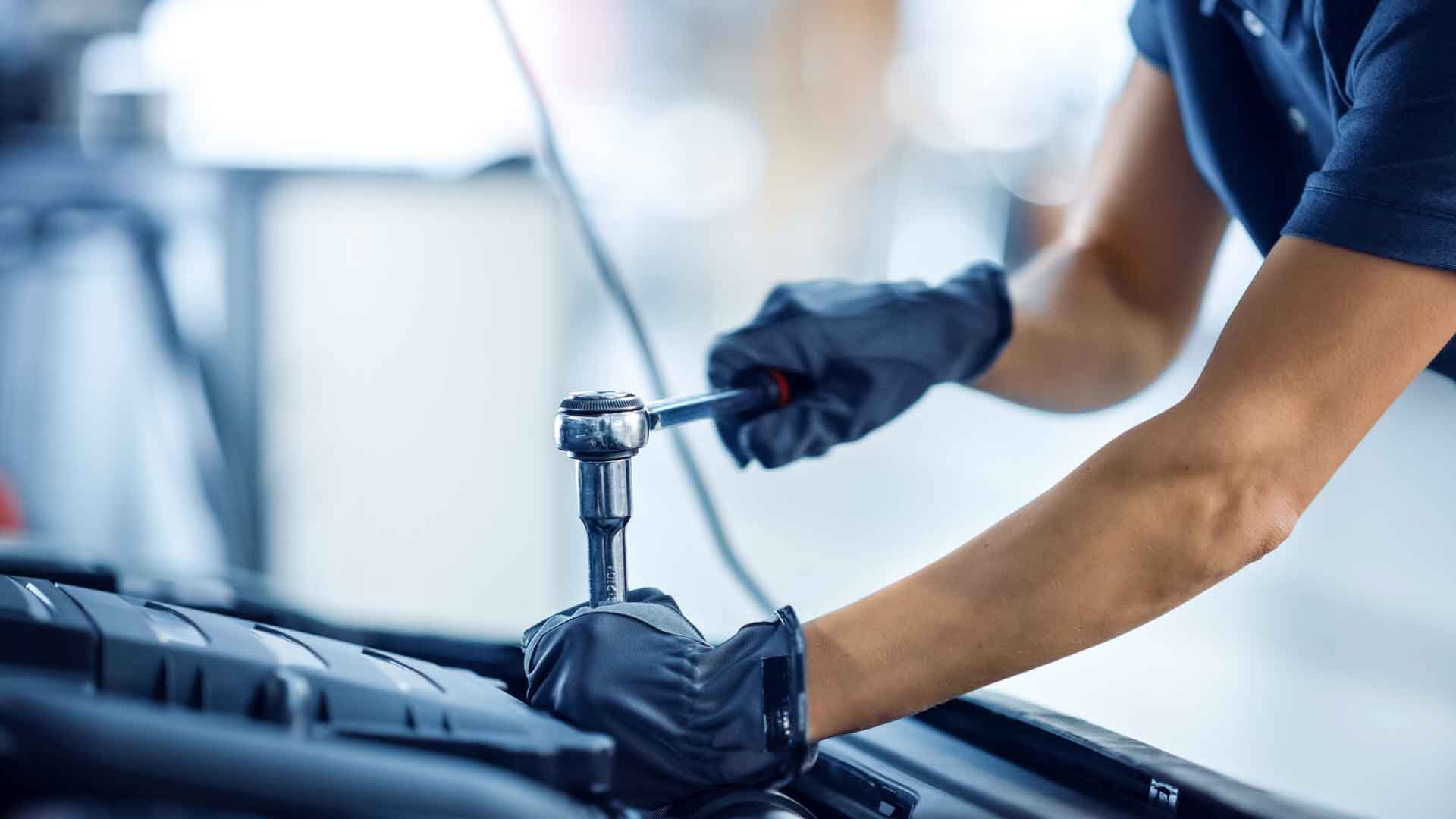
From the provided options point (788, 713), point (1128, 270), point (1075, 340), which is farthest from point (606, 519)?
point (1128, 270)

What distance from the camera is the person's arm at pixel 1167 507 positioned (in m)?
0.64

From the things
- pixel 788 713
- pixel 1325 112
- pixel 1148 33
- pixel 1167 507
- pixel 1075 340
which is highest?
pixel 1148 33

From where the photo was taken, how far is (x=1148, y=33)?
109 cm

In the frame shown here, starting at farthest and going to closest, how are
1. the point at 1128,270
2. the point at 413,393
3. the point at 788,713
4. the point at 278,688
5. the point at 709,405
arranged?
the point at 413,393, the point at 1128,270, the point at 709,405, the point at 788,713, the point at 278,688

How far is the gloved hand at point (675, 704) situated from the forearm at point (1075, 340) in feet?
1.59

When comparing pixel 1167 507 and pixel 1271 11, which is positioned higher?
pixel 1271 11

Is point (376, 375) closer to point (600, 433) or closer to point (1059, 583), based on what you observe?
point (600, 433)

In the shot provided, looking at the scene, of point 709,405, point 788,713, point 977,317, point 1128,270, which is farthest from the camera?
point 1128,270

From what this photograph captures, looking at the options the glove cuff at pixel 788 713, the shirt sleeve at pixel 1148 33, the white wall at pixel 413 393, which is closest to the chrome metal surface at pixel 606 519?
the glove cuff at pixel 788 713

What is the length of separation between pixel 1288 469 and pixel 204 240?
224 cm

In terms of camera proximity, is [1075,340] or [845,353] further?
[1075,340]

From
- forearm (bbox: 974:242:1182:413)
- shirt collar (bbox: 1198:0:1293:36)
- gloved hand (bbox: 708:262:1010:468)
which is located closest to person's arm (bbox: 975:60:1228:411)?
forearm (bbox: 974:242:1182:413)

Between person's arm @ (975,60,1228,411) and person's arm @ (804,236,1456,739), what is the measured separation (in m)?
0.43

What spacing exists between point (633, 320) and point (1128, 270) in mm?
481
